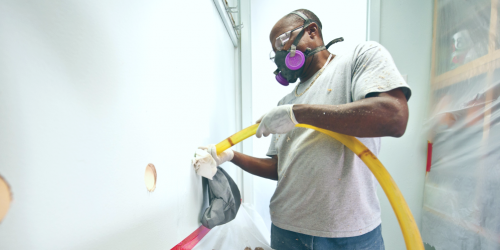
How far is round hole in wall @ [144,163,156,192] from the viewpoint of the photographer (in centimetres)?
44

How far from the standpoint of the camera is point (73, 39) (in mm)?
269

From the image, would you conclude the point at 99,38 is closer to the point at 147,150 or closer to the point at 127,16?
the point at 127,16

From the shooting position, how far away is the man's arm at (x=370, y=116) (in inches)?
19.8

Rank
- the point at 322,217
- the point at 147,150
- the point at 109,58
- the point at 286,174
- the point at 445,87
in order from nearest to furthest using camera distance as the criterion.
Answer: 1. the point at 109,58
2. the point at 147,150
3. the point at 322,217
4. the point at 286,174
5. the point at 445,87

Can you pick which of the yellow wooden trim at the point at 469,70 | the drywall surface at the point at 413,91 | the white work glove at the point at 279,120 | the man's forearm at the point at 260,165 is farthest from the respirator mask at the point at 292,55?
the drywall surface at the point at 413,91

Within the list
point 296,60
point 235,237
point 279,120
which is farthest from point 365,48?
point 235,237

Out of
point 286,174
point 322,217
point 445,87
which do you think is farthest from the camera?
point 445,87

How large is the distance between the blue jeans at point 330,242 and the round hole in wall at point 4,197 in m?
0.71

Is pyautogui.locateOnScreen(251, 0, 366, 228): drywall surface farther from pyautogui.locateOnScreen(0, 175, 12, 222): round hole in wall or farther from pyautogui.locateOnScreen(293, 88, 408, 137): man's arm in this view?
pyautogui.locateOnScreen(0, 175, 12, 222): round hole in wall

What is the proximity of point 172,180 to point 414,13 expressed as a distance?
65.0 inches

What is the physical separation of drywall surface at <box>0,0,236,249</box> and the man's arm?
1.30ft

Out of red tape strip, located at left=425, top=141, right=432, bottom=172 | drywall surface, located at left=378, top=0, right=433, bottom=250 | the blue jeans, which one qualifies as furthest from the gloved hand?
red tape strip, located at left=425, top=141, right=432, bottom=172

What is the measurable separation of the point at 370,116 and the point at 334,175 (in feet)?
0.77

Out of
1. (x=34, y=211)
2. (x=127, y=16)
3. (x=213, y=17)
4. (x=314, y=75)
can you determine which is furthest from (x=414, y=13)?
(x=34, y=211)
